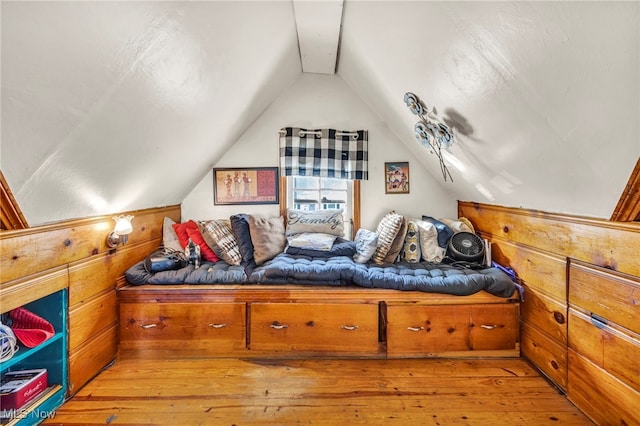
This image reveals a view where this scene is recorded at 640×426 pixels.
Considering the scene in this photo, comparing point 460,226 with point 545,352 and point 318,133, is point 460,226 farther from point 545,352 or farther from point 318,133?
point 318,133

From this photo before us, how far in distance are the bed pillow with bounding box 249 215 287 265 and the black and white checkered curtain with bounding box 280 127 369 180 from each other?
24.1 inches

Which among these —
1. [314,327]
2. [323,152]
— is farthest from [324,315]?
[323,152]

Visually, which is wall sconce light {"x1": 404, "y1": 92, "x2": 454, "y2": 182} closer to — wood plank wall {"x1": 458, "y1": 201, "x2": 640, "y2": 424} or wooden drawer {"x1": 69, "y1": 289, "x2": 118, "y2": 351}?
wood plank wall {"x1": 458, "y1": 201, "x2": 640, "y2": 424}

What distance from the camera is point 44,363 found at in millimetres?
1536

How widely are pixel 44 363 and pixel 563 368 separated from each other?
116 inches

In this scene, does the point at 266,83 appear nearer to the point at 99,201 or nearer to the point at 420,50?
the point at 420,50

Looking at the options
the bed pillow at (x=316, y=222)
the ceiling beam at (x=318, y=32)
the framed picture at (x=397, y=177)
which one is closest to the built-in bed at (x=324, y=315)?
the bed pillow at (x=316, y=222)

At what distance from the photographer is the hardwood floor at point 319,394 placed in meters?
1.45

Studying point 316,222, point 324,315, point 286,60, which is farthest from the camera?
point 316,222

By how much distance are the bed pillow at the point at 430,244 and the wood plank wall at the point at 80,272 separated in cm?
238

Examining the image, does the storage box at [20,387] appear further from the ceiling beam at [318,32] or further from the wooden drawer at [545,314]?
the wooden drawer at [545,314]

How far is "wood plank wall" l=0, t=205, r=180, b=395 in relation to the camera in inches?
51.3

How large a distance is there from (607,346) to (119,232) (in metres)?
2.89

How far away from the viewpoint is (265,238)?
7.83ft
